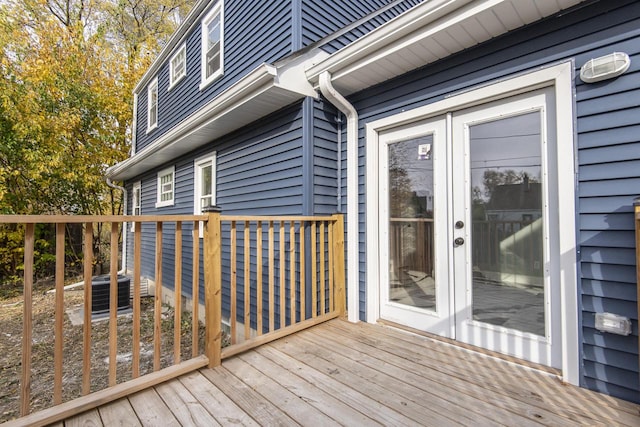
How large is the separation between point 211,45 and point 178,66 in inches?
63.8

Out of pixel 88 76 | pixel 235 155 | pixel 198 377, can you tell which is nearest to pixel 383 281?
pixel 198 377

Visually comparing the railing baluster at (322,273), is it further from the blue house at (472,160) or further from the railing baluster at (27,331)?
the railing baluster at (27,331)

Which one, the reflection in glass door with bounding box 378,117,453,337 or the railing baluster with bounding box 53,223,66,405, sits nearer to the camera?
the railing baluster with bounding box 53,223,66,405

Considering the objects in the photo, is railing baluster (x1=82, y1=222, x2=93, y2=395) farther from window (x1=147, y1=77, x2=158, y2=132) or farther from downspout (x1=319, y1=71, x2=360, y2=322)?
window (x1=147, y1=77, x2=158, y2=132)

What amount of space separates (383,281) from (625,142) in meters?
1.97

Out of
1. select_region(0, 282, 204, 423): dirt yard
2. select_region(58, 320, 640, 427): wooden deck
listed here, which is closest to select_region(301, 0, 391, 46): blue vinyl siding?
select_region(58, 320, 640, 427): wooden deck

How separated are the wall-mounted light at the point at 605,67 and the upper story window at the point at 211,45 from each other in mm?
4745

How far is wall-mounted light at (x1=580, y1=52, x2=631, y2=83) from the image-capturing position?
1738 millimetres

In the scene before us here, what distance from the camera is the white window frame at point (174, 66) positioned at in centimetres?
602

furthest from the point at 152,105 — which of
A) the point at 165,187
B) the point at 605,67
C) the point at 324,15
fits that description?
the point at 605,67

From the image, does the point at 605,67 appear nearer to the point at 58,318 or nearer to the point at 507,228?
the point at 507,228

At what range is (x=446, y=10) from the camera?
2.08 m

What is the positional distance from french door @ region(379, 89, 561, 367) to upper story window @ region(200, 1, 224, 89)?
3771mm

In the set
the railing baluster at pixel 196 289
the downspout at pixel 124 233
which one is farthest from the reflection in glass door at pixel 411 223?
the downspout at pixel 124 233
